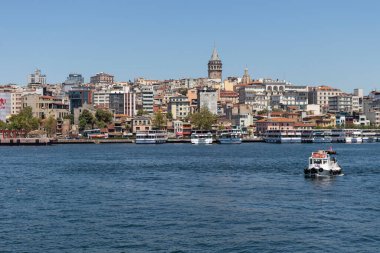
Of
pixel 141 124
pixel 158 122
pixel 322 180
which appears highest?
pixel 158 122

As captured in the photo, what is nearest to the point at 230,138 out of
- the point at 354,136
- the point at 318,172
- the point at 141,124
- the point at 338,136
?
the point at 141,124

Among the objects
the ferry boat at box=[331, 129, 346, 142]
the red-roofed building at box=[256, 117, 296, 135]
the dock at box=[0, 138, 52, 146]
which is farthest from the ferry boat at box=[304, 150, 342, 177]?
the red-roofed building at box=[256, 117, 296, 135]

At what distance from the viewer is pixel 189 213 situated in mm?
30922

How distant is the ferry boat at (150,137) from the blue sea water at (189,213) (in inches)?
2970

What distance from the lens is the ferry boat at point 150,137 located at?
414 feet

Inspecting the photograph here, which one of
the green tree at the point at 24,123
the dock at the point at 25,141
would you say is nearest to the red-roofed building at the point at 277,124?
A: the dock at the point at 25,141

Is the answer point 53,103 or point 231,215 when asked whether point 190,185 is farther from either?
point 53,103

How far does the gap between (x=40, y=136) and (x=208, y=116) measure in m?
32.1

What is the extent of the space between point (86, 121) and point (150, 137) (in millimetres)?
20993

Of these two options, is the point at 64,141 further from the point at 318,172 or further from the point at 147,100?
the point at 318,172

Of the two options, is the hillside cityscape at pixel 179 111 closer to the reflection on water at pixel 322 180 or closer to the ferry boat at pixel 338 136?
the ferry boat at pixel 338 136

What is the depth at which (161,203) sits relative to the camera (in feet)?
112

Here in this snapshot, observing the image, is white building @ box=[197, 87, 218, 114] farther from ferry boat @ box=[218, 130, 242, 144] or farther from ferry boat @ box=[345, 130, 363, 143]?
ferry boat @ box=[218, 130, 242, 144]

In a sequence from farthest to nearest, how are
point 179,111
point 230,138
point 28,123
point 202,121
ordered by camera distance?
1. point 179,111
2. point 202,121
3. point 28,123
4. point 230,138
